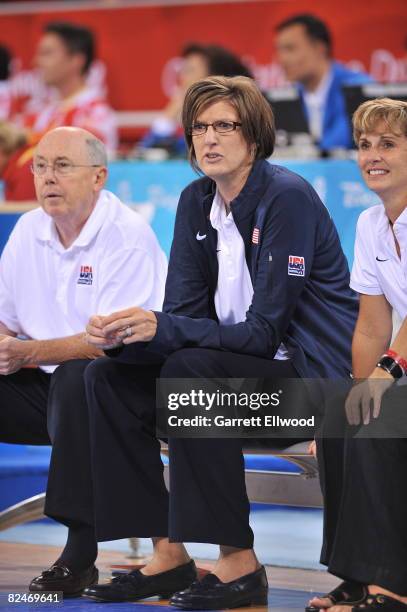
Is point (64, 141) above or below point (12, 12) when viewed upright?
below

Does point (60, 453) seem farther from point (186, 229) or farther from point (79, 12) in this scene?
point (79, 12)

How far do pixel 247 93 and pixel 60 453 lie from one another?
41.1 inches

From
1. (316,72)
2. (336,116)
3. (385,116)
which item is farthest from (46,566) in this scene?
(316,72)

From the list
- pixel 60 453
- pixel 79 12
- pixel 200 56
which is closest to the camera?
pixel 60 453

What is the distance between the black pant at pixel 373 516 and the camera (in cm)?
248

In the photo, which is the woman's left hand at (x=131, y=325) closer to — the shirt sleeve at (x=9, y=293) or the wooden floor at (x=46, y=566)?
the wooden floor at (x=46, y=566)

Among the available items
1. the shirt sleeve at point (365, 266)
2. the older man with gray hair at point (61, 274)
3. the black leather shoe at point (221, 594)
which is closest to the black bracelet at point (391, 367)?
the shirt sleeve at point (365, 266)

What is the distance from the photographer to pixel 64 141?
3.44m

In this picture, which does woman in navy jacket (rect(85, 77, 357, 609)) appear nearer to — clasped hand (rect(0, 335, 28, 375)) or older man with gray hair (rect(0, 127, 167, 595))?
older man with gray hair (rect(0, 127, 167, 595))

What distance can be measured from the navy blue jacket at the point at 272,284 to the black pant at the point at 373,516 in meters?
0.42

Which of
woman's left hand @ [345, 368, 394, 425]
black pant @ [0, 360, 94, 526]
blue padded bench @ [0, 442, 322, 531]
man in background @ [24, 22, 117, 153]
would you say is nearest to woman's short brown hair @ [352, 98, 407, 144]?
woman's left hand @ [345, 368, 394, 425]

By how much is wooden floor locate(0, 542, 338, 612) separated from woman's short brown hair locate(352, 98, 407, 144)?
3.79 feet

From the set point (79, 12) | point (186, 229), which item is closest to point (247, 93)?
point (186, 229)

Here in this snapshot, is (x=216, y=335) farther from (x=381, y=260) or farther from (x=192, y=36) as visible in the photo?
(x=192, y=36)
